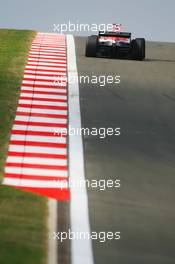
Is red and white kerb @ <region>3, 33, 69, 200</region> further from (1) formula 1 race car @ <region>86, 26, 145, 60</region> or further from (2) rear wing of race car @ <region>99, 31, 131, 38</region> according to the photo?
(2) rear wing of race car @ <region>99, 31, 131, 38</region>

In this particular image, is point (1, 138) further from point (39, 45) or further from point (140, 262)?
point (39, 45)

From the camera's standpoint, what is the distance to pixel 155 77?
83.6ft

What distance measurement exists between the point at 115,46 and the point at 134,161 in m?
13.9

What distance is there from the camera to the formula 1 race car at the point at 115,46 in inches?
1089

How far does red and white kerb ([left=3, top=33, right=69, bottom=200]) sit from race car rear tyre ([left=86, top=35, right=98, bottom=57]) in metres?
1.31

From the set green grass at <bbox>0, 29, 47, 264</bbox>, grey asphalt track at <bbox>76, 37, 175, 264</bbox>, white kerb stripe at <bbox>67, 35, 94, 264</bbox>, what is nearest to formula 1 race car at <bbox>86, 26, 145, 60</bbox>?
grey asphalt track at <bbox>76, 37, 175, 264</bbox>

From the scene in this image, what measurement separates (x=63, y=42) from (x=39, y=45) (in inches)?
90.8

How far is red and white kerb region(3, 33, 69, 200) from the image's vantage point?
1292cm

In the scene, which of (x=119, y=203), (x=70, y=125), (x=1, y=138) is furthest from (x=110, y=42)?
(x=119, y=203)

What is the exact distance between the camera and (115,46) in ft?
91.6

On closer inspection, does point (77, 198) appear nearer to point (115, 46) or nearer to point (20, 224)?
point (20, 224)

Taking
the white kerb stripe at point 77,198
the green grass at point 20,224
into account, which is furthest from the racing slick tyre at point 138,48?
the green grass at point 20,224

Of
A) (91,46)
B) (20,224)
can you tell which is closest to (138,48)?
(91,46)

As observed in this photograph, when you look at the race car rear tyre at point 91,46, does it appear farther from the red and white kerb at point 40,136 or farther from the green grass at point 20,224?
the green grass at point 20,224
